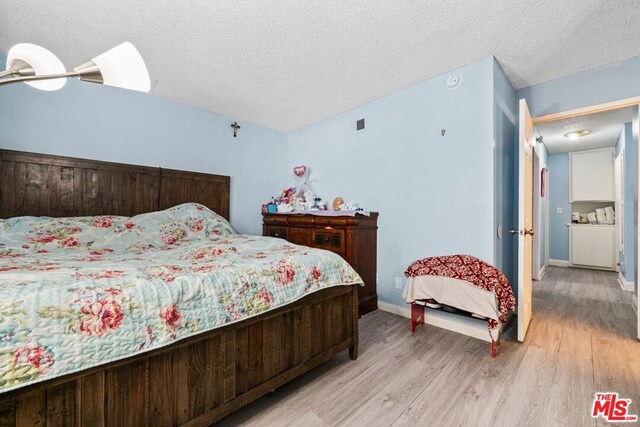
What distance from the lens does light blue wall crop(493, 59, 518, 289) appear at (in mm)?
2246

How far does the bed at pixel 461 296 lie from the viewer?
1.93m

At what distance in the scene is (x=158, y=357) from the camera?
3.42 ft

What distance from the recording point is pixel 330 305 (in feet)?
5.65

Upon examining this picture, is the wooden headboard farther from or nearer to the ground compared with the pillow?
farther from the ground

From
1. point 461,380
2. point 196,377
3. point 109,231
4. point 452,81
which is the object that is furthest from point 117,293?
point 452,81

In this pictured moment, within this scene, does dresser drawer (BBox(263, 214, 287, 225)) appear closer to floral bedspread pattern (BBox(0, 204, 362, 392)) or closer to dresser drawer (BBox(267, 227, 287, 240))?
dresser drawer (BBox(267, 227, 287, 240))

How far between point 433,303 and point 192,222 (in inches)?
92.9

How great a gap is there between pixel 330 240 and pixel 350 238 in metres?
0.26

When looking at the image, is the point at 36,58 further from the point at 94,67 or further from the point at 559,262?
the point at 559,262

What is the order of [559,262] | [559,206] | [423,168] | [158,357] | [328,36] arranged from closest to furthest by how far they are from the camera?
1. [158,357]
2. [328,36]
3. [423,168]
4. [559,262]
5. [559,206]

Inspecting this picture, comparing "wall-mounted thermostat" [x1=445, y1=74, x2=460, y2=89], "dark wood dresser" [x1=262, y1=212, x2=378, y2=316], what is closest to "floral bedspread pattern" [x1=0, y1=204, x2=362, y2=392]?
A: "dark wood dresser" [x1=262, y1=212, x2=378, y2=316]

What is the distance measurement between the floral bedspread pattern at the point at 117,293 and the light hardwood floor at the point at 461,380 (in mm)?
585

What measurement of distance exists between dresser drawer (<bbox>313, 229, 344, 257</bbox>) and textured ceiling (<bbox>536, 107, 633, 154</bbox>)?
3334mm

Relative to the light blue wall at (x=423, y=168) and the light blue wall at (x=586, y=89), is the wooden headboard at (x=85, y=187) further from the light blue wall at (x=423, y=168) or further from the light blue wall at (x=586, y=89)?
the light blue wall at (x=586, y=89)
